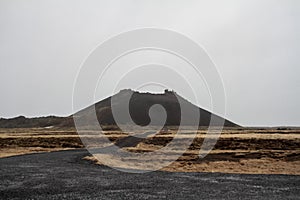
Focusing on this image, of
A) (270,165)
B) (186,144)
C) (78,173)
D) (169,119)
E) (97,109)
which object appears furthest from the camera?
(97,109)

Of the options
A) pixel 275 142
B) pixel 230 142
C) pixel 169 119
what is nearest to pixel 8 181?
pixel 230 142

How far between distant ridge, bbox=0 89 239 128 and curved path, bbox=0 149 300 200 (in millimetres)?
102910

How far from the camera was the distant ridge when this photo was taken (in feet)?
449

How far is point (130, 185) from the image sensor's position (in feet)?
68.7

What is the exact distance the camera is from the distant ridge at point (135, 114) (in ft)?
449

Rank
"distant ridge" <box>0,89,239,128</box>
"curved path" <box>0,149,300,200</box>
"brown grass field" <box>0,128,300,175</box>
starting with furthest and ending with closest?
"distant ridge" <box>0,89,239,128</box>
"brown grass field" <box>0,128,300,175</box>
"curved path" <box>0,149,300,200</box>

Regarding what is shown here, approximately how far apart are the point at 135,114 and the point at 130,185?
388ft

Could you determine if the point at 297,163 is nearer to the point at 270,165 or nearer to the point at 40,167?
the point at 270,165

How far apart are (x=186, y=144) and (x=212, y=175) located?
2176 cm

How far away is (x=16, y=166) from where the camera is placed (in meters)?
29.4

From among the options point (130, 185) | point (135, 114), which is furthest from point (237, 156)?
point (135, 114)

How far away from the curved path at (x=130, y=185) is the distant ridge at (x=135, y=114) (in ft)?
338

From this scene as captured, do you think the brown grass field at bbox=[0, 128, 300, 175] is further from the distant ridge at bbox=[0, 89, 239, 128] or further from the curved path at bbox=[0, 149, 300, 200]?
the distant ridge at bbox=[0, 89, 239, 128]

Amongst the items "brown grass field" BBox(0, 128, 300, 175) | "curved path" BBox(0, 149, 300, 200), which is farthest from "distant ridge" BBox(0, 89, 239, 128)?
"curved path" BBox(0, 149, 300, 200)
